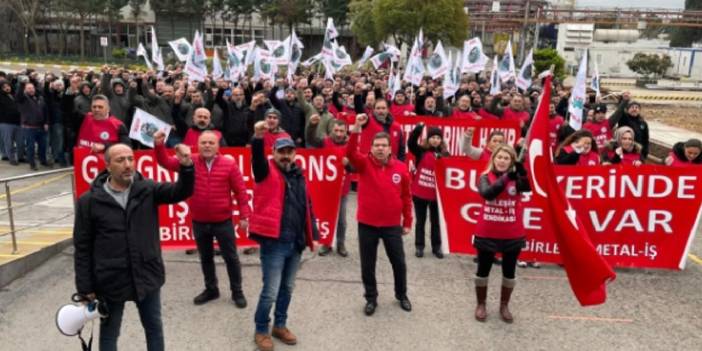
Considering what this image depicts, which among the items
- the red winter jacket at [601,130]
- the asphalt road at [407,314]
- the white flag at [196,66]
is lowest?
the asphalt road at [407,314]

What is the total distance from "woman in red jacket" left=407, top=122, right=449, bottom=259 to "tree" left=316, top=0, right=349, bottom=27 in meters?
64.0

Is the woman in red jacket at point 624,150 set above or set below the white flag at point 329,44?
below

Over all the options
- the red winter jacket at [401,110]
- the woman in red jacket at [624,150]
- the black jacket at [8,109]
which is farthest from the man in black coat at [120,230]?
the black jacket at [8,109]

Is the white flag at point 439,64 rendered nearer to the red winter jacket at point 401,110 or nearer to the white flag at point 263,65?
the red winter jacket at point 401,110

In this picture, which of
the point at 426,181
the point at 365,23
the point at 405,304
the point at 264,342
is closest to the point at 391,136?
the point at 426,181

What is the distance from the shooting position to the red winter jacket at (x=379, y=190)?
550cm

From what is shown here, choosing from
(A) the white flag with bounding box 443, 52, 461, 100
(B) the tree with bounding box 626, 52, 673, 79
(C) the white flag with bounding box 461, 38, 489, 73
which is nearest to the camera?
(A) the white flag with bounding box 443, 52, 461, 100

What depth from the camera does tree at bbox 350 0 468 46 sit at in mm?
48375

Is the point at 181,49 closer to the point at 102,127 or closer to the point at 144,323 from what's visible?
the point at 102,127

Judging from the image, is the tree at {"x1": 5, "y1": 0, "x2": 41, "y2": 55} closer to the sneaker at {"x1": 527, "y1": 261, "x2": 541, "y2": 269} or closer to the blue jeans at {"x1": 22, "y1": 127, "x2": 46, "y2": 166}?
the blue jeans at {"x1": 22, "y1": 127, "x2": 46, "y2": 166}

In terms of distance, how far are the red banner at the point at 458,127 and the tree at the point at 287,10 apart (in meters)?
57.8

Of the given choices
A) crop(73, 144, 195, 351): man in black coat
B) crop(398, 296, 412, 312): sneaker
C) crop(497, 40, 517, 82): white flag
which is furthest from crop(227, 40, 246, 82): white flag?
crop(73, 144, 195, 351): man in black coat

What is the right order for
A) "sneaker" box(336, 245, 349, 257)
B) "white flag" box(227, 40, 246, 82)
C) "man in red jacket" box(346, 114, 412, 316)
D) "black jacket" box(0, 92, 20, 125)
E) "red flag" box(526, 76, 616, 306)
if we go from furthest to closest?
1. "white flag" box(227, 40, 246, 82)
2. "black jacket" box(0, 92, 20, 125)
3. "sneaker" box(336, 245, 349, 257)
4. "man in red jacket" box(346, 114, 412, 316)
5. "red flag" box(526, 76, 616, 306)

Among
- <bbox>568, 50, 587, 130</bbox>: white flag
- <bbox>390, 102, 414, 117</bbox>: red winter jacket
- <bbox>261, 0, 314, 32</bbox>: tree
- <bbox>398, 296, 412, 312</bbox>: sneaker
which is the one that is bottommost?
<bbox>398, 296, 412, 312</bbox>: sneaker
